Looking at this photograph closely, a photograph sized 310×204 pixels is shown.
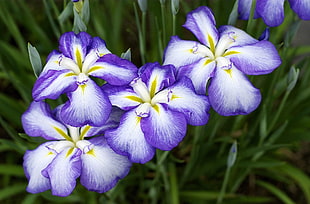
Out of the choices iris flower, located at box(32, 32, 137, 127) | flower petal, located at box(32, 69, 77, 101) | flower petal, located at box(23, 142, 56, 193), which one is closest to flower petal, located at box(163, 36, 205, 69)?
iris flower, located at box(32, 32, 137, 127)

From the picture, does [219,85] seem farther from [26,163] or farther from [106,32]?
[106,32]

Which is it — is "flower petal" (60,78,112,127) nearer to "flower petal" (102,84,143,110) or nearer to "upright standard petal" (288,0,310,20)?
"flower petal" (102,84,143,110)

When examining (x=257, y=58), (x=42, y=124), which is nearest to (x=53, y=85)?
(x=42, y=124)

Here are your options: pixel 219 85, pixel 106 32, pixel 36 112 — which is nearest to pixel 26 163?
pixel 36 112

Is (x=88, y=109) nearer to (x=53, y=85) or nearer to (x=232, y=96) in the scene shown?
(x=53, y=85)

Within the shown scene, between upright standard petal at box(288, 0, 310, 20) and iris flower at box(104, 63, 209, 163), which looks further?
upright standard petal at box(288, 0, 310, 20)

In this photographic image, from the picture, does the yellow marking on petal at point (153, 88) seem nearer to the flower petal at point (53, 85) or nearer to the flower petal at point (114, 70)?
the flower petal at point (114, 70)

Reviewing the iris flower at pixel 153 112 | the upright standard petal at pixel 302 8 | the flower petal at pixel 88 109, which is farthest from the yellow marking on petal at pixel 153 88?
the upright standard petal at pixel 302 8
